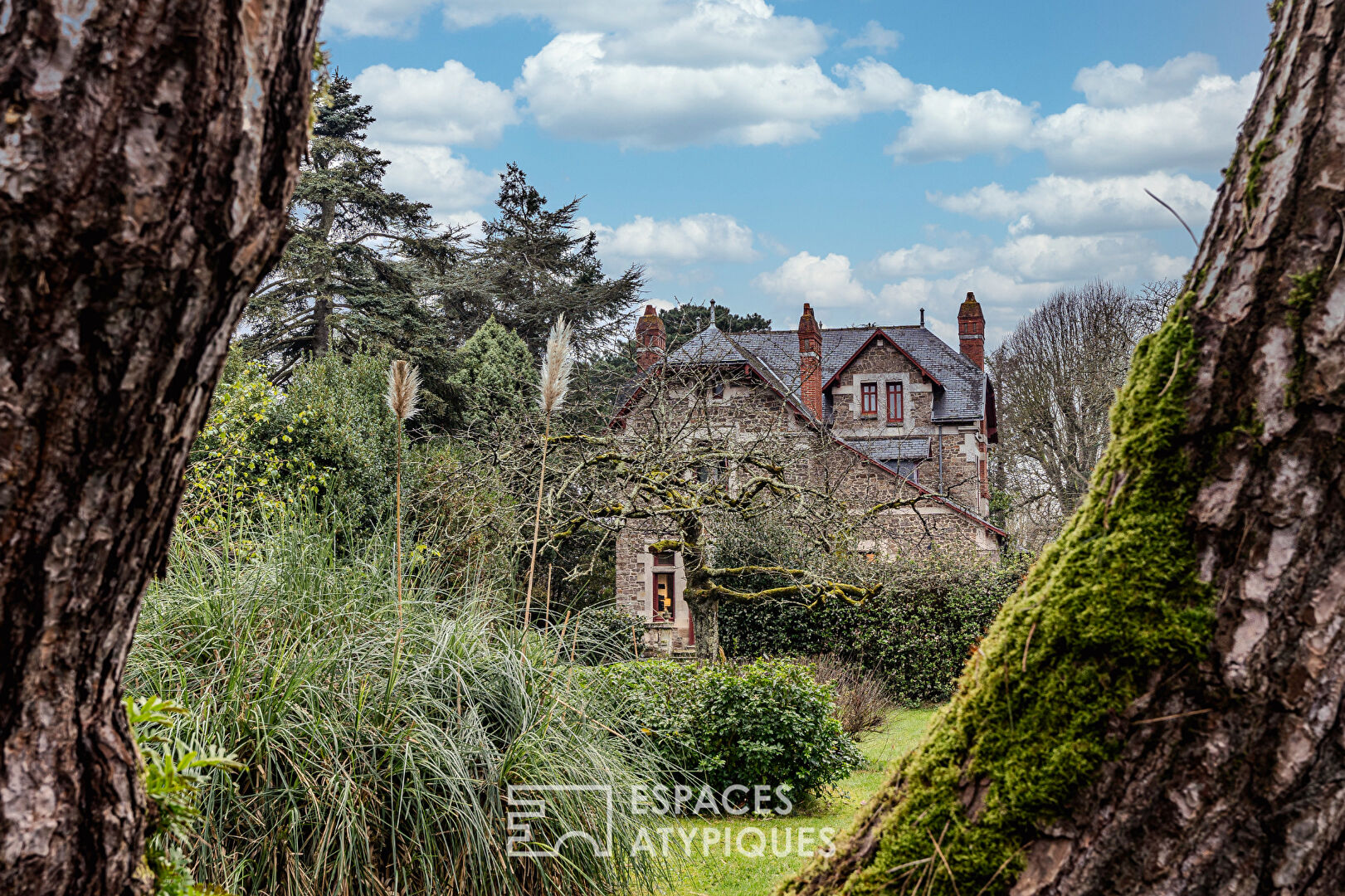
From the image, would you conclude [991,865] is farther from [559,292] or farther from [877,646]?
[559,292]

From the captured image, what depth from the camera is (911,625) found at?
13.8 meters

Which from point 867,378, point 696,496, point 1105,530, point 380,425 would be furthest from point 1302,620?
point 867,378

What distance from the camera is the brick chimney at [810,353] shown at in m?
21.0

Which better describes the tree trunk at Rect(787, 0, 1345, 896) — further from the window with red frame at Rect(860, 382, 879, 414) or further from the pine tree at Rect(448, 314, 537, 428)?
the window with red frame at Rect(860, 382, 879, 414)

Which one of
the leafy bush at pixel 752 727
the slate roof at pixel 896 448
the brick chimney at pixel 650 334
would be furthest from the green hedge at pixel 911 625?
the slate roof at pixel 896 448

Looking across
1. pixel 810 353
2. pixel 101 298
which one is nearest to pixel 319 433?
pixel 810 353

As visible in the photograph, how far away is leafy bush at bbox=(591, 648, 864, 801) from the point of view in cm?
688

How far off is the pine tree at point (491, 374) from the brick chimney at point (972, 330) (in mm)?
11750

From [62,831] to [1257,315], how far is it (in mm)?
1623

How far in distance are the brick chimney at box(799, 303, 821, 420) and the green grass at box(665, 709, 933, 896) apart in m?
12.1

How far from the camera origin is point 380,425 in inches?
565

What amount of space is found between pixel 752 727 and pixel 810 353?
15.3 m

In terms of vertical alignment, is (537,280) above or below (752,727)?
above

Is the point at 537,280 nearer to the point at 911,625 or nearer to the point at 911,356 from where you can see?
the point at 911,356
